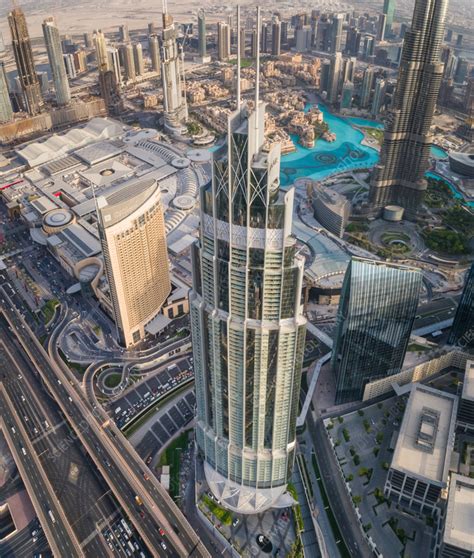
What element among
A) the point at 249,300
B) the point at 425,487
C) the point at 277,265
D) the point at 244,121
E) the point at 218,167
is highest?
the point at 244,121

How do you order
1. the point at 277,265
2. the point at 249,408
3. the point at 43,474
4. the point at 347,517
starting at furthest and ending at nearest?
the point at 43,474 → the point at 347,517 → the point at 249,408 → the point at 277,265

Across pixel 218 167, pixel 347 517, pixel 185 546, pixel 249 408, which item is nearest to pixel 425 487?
pixel 347 517

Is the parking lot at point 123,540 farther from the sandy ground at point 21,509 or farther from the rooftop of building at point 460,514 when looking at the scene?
the rooftop of building at point 460,514

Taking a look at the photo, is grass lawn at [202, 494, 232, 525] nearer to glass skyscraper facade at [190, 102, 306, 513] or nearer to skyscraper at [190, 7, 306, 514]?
glass skyscraper facade at [190, 102, 306, 513]

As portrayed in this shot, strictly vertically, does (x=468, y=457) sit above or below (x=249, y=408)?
below

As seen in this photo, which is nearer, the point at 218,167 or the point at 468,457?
the point at 218,167

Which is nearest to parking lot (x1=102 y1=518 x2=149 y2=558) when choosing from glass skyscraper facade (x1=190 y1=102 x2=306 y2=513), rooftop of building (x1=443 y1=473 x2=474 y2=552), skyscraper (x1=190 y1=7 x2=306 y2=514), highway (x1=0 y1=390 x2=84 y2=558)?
highway (x1=0 y1=390 x2=84 y2=558)

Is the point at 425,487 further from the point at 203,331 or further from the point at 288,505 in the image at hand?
the point at 203,331
